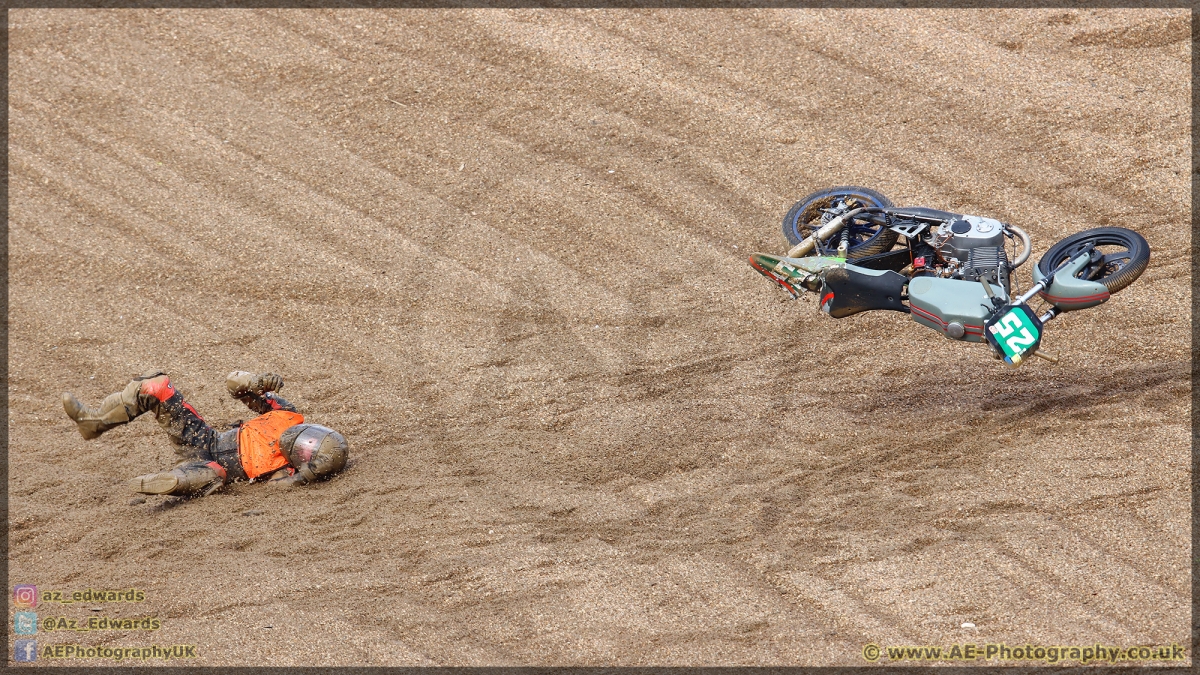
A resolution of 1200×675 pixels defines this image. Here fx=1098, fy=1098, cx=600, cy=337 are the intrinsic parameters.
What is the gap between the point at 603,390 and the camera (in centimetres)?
960

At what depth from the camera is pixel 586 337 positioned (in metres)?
10.2

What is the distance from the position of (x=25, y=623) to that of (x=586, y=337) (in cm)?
512

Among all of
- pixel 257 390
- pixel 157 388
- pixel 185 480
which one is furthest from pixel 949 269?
pixel 157 388

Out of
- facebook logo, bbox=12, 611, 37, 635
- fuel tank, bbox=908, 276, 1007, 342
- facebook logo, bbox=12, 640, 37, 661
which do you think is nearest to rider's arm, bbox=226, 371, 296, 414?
facebook logo, bbox=12, 611, 37, 635

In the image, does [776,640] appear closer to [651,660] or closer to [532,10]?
[651,660]

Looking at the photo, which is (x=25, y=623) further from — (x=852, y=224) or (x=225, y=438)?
(x=852, y=224)

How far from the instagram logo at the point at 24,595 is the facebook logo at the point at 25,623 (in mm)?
129

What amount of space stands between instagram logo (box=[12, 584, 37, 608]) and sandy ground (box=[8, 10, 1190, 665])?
3.3 inches

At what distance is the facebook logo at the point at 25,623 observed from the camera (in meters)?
7.00

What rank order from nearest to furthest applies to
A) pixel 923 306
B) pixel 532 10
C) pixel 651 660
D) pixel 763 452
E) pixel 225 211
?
pixel 651 660 < pixel 923 306 < pixel 763 452 < pixel 225 211 < pixel 532 10

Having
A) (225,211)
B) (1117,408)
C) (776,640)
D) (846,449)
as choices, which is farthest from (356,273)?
(1117,408)

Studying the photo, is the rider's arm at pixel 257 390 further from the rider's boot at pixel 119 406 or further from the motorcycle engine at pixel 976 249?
the motorcycle engine at pixel 976 249

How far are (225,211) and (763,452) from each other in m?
6.86

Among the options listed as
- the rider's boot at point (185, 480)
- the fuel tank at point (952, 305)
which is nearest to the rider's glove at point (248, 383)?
the rider's boot at point (185, 480)
